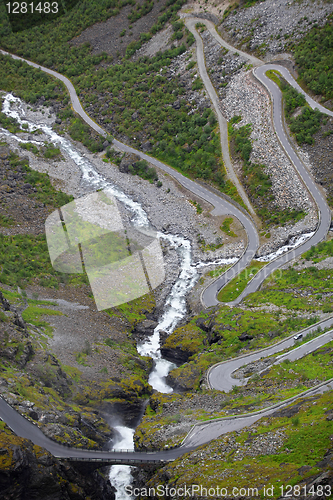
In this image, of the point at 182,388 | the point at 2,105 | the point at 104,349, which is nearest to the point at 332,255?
the point at 182,388

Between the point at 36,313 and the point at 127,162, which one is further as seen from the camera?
the point at 127,162

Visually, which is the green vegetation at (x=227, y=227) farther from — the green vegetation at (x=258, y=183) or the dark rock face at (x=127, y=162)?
the dark rock face at (x=127, y=162)

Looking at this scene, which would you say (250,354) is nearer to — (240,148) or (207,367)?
(207,367)

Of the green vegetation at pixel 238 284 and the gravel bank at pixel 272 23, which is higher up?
the gravel bank at pixel 272 23

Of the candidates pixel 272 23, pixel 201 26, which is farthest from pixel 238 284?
pixel 201 26

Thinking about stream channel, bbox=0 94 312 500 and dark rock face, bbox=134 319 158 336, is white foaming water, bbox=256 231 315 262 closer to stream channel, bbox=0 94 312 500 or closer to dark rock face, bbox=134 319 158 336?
stream channel, bbox=0 94 312 500

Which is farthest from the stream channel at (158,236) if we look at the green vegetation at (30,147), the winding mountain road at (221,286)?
the winding mountain road at (221,286)

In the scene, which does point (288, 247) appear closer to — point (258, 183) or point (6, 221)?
point (258, 183)
